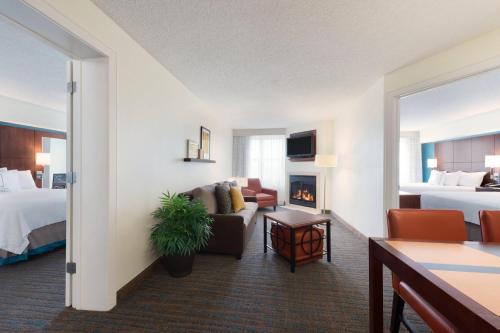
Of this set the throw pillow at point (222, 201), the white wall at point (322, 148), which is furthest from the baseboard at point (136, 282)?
the white wall at point (322, 148)

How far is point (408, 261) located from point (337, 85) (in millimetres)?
2779

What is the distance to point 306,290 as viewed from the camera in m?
1.98

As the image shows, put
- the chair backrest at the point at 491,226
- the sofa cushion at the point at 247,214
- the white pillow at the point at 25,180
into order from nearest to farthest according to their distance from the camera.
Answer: the chair backrest at the point at 491,226 < the sofa cushion at the point at 247,214 < the white pillow at the point at 25,180

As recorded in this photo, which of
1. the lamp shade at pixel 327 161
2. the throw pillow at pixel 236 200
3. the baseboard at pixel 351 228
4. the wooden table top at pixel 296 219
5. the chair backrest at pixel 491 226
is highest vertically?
the lamp shade at pixel 327 161

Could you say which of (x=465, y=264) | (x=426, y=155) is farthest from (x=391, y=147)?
(x=426, y=155)

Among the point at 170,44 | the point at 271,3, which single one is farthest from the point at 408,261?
the point at 170,44

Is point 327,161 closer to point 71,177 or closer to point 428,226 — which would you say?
point 428,226

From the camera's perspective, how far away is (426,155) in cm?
694

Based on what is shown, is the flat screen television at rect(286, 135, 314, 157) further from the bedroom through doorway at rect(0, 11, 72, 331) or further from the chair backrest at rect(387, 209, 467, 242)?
the bedroom through doorway at rect(0, 11, 72, 331)

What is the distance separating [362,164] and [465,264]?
2743 millimetres

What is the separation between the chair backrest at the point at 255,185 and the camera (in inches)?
236

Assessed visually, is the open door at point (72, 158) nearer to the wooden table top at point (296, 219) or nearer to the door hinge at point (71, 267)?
the door hinge at point (71, 267)

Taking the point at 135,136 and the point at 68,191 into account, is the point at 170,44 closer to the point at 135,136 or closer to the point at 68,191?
the point at 135,136

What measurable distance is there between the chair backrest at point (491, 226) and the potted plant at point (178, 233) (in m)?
2.24
